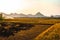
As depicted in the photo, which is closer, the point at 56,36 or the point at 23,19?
the point at 56,36

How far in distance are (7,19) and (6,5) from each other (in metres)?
0.24

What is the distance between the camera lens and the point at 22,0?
222 cm

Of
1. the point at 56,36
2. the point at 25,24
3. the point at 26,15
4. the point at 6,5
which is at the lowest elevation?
the point at 56,36

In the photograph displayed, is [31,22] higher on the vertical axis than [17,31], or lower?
higher

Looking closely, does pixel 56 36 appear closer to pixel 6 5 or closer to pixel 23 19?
pixel 23 19

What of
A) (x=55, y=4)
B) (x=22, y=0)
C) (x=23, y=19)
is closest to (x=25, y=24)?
(x=23, y=19)

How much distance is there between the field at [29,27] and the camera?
2.05 metres

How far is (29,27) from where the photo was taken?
2104 mm

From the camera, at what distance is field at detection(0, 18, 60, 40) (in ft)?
6.73

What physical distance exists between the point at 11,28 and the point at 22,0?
0.49 m

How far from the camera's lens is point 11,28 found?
211 centimetres

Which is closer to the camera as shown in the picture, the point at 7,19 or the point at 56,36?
the point at 56,36

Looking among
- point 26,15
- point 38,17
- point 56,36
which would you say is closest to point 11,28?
point 26,15

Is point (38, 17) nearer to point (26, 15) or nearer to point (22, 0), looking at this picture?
point (26, 15)
